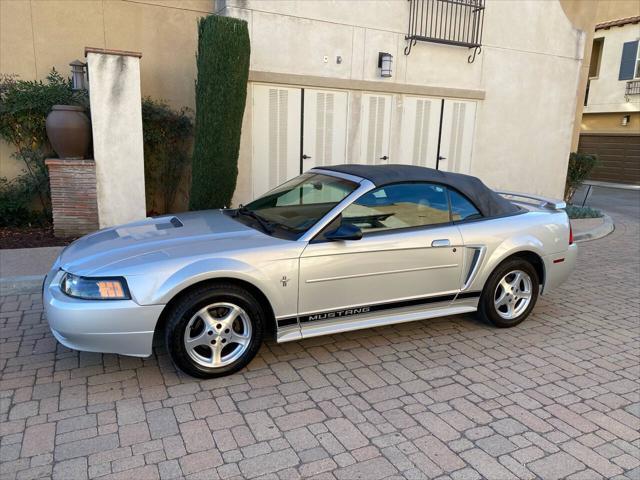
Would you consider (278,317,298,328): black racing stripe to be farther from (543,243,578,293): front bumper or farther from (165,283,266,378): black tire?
(543,243,578,293): front bumper

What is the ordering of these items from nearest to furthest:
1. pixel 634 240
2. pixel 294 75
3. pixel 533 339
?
pixel 533 339
pixel 294 75
pixel 634 240

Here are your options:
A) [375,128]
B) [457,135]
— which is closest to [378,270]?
[375,128]

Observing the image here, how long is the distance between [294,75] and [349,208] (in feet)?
18.1

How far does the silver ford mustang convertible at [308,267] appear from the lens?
3.44m

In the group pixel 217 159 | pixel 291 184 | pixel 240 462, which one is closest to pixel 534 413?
pixel 240 462

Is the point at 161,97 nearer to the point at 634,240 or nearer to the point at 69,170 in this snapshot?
the point at 69,170

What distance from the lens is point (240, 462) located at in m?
2.81

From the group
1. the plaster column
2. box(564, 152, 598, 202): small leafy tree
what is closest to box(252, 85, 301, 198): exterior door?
the plaster column

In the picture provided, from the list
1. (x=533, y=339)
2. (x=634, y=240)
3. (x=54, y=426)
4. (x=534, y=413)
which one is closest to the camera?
(x=54, y=426)

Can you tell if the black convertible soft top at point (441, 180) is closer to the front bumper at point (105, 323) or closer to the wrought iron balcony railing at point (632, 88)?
the front bumper at point (105, 323)

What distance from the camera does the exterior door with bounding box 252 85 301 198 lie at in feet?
28.9

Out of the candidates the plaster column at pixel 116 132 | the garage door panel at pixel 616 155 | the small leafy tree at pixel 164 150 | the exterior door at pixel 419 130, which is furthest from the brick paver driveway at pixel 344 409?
the garage door panel at pixel 616 155

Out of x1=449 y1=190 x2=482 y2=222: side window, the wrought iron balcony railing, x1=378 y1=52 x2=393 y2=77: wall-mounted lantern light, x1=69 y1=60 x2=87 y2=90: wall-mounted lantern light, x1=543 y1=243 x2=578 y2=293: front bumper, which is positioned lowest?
x1=543 y1=243 x2=578 y2=293: front bumper

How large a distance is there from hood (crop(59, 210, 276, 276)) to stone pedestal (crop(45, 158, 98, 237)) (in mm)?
3232
